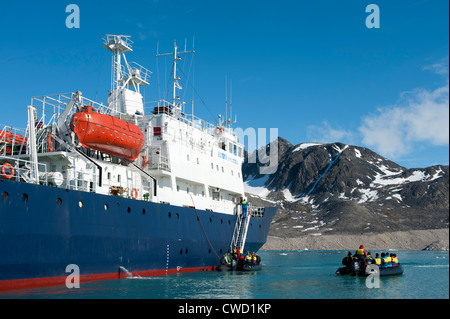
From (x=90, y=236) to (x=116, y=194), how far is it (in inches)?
115

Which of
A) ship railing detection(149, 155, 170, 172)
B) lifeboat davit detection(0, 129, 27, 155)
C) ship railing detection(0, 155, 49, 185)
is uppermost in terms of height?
lifeboat davit detection(0, 129, 27, 155)

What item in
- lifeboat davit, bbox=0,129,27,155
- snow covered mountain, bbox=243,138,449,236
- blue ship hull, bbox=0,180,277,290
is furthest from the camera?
snow covered mountain, bbox=243,138,449,236

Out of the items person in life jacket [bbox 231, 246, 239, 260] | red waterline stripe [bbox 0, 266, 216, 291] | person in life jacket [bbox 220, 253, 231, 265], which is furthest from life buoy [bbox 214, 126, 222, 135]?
red waterline stripe [bbox 0, 266, 216, 291]

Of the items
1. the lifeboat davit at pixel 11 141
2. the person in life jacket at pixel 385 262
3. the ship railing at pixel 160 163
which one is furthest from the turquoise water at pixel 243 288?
the lifeboat davit at pixel 11 141

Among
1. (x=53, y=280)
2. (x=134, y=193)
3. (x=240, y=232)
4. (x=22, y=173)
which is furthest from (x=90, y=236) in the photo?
(x=240, y=232)

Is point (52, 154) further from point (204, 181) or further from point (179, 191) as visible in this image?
point (204, 181)

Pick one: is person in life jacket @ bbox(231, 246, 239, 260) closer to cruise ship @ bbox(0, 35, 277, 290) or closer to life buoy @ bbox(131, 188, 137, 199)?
cruise ship @ bbox(0, 35, 277, 290)

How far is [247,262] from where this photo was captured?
30734 millimetres

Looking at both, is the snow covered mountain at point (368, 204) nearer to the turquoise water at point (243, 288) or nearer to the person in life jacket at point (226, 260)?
the person in life jacket at point (226, 260)

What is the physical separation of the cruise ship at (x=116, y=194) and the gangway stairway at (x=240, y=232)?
7cm

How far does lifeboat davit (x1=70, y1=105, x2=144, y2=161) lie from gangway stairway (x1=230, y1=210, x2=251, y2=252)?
11035 millimetres

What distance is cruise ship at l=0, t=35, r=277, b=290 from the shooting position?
18.6 meters
